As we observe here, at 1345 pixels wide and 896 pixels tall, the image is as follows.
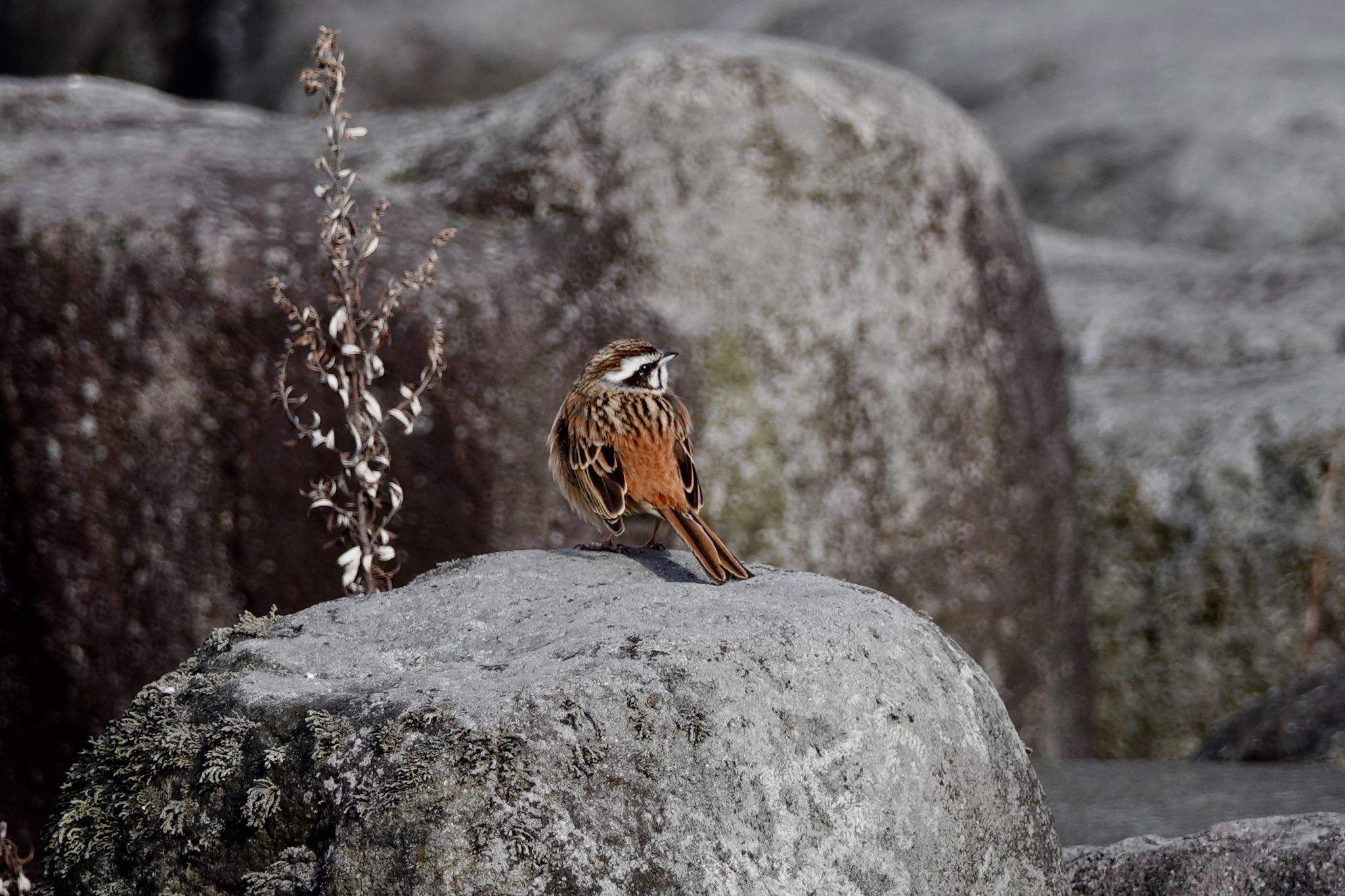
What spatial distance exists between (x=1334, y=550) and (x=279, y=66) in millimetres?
14921

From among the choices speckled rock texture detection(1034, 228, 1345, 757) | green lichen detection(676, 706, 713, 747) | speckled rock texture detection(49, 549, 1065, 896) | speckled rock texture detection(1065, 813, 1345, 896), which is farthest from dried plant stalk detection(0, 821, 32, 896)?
speckled rock texture detection(1034, 228, 1345, 757)

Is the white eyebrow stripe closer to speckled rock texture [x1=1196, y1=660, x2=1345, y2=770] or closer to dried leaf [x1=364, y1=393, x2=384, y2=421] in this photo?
dried leaf [x1=364, y1=393, x2=384, y2=421]

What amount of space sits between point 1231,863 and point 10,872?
2936 mm

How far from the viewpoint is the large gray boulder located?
48.7ft

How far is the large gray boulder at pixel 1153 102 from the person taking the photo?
48.7 feet

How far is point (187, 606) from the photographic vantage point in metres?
6.33

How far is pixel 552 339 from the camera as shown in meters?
6.43

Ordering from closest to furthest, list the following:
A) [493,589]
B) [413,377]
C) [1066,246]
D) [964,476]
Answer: [493,589] → [413,377] → [964,476] → [1066,246]

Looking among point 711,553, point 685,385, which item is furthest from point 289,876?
point 685,385

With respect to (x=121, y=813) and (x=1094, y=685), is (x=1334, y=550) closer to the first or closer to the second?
(x=1094, y=685)

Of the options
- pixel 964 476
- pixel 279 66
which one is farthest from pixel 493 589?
pixel 279 66

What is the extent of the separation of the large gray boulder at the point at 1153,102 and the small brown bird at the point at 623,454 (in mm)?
9410

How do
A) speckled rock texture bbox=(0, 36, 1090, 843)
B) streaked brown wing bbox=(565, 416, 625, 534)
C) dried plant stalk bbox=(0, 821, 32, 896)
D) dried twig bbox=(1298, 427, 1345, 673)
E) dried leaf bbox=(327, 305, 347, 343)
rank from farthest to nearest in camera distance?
dried twig bbox=(1298, 427, 1345, 673) → speckled rock texture bbox=(0, 36, 1090, 843) → dried leaf bbox=(327, 305, 347, 343) → streaked brown wing bbox=(565, 416, 625, 534) → dried plant stalk bbox=(0, 821, 32, 896)

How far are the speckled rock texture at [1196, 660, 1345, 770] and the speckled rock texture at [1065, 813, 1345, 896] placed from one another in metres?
1.86
